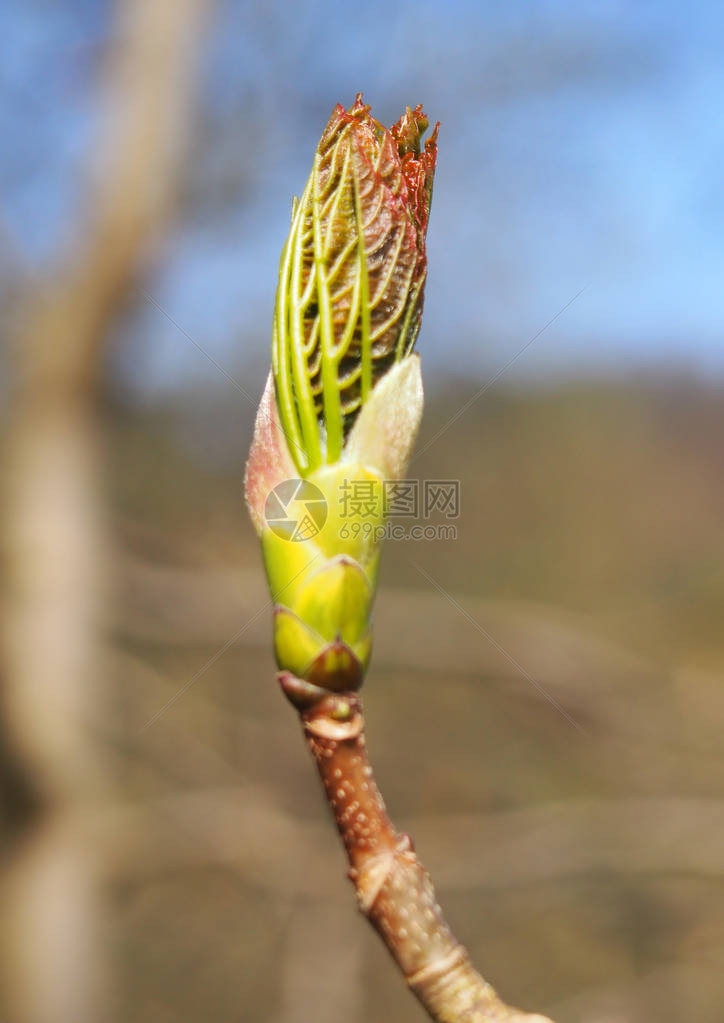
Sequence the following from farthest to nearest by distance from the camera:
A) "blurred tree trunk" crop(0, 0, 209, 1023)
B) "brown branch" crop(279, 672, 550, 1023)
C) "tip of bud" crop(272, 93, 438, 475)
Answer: "blurred tree trunk" crop(0, 0, 209, 1023), "tip of bud" crop(272, 93, 438, 475), "brown branch" crop(279, 672, 550, 1023)

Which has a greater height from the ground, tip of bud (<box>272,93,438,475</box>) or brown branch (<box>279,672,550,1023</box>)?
tip of bud (<box>272,93,438,475</box>)

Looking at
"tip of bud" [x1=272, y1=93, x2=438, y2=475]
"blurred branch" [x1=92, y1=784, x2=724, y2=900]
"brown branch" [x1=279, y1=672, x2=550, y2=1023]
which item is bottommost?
"blurred branch" [x1=92, y1=784, x2=724, y2=900]

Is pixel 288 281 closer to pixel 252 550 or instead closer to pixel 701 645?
pixel 252 550

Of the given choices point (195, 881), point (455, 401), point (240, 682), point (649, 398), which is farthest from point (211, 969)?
point (649, 398)

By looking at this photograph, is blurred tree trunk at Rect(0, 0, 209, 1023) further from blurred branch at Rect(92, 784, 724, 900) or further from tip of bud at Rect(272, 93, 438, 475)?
tip of bud at Rect(272, 93, 438, 475)

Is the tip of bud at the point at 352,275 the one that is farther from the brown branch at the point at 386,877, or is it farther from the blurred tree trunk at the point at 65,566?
the blurred tree trunk at the point at 65,566

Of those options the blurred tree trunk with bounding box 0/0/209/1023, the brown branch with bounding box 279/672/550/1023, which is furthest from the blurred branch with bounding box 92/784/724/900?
the brown branch with bounding box 279/672/550/1023

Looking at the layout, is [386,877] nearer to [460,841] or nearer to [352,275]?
[352,275]
